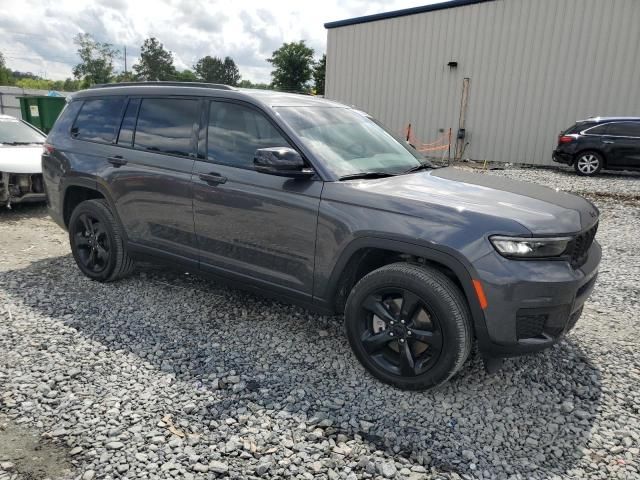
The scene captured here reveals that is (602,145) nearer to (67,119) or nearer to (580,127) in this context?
(580,127)

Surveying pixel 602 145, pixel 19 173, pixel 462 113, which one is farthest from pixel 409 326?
pixel 462 113

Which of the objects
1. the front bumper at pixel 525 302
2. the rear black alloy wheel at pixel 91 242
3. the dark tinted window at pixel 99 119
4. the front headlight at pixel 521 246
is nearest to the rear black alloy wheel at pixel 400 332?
the front bumper at pixel 525 302

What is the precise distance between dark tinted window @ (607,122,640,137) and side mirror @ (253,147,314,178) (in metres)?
11.8

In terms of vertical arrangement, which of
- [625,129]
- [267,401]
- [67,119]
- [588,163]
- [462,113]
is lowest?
[267,401]

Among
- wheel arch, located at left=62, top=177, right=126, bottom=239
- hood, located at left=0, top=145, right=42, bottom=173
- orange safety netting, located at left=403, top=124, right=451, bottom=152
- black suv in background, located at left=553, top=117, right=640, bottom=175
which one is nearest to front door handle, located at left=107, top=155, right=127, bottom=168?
wheel arch, located at left=62, top=177, right=126, bottom=239

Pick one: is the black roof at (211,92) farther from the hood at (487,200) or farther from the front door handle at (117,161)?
the hood at (487,200)

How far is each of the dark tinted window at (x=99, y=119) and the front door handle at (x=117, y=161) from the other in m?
0.19

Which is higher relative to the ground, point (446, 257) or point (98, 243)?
point (446, 257)

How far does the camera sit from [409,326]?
2.90 m

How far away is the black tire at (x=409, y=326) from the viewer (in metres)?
2.74

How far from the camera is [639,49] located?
46.9 feet

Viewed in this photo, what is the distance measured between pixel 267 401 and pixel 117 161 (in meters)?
2.54

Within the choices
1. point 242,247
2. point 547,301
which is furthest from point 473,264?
point 242,247

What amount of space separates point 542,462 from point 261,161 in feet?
7.46
